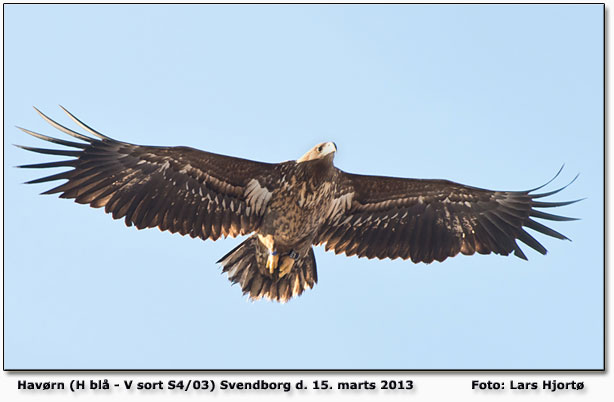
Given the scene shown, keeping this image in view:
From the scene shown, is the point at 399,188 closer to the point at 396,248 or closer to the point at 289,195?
the point at 396,248

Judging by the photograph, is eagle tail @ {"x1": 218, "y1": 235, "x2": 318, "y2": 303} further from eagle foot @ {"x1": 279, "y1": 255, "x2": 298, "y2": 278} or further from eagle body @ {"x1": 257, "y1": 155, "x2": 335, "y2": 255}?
eagle body @ {"x1": 257, "y1": 155, "x2": 335, "y2": 255}

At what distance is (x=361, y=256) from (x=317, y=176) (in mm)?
1372

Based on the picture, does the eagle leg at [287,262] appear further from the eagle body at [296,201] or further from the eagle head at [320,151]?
the eagle head at [320,151]

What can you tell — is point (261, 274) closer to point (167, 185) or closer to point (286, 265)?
point (286, 265)

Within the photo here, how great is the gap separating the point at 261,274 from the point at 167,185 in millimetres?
1494

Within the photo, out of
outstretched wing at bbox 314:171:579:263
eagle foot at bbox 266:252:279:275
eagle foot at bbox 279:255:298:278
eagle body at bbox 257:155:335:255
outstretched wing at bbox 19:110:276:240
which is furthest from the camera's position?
outstretched wing at bbox 314:171:579:263

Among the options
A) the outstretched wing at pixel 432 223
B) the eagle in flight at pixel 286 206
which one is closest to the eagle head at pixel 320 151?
the eagle in flight at pixel 286 206

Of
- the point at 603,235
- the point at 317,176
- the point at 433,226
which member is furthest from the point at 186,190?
the point at 603,235

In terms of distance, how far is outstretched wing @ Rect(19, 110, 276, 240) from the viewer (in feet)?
32.7

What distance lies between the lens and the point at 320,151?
33.3ft

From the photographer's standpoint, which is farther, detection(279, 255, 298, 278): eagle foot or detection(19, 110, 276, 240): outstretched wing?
detection(279, 255, 298, 278): eagle foot

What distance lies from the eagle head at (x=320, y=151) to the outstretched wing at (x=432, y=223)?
0.93 metres

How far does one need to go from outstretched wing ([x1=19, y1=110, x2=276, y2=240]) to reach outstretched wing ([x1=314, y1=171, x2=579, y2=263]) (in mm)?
1135

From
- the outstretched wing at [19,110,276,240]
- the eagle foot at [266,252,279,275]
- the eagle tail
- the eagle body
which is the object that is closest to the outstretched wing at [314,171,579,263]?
the eagle tail
